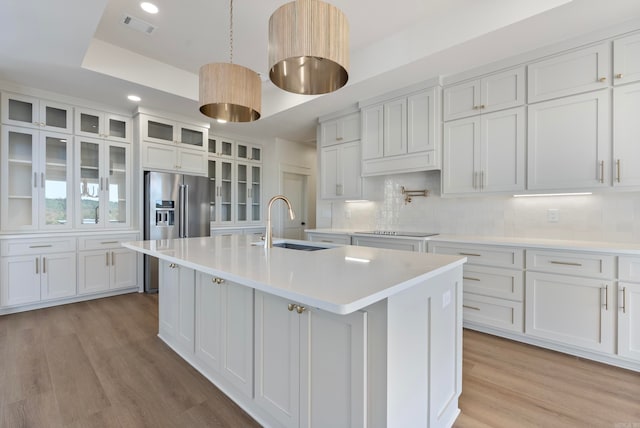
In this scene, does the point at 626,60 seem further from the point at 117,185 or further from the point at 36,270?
the point at 36,270

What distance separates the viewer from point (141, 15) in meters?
2.64

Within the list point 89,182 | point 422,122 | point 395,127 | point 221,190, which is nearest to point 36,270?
point 89,182

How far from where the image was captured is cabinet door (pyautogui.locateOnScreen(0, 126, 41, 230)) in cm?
342

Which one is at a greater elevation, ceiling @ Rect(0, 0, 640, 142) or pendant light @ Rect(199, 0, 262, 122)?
ceiling @ Rect(0, 0, 640, 142)

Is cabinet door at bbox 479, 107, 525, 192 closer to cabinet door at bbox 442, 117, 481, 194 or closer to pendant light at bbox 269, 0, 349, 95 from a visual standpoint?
cabinet door at bbox 442, 117, 481, 194

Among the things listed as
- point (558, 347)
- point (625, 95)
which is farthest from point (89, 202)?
point (625, 95)

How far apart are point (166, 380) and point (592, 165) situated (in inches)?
143

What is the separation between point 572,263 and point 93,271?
518 cm

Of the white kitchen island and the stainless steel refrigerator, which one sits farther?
the stainless steel refrigerator

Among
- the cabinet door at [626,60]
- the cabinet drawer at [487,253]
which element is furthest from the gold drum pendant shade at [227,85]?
the cabinet door at [626,60]

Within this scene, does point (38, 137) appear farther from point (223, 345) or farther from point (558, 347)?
point (558, 347)

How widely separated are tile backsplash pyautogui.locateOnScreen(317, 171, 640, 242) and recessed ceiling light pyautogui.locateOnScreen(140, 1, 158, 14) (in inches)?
113

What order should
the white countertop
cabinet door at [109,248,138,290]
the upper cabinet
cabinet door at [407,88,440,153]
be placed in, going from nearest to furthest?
1. the white countertop
2. cabinet door at [407,88,440,153]
3. the upper cabinet
4. cabinet door at [109,248,138,290]

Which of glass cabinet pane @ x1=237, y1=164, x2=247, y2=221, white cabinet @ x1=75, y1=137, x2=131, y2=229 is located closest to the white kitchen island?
white cabinet @ x1=75, y1=137, x2=131, y2=229
